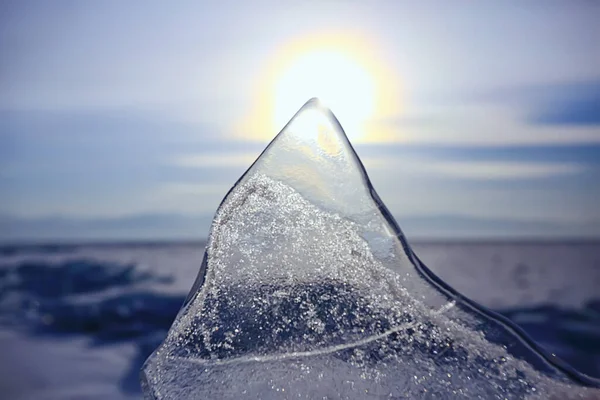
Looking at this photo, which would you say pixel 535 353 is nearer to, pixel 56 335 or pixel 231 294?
pixel 231 294

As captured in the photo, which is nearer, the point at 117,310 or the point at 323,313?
the point at 323,313

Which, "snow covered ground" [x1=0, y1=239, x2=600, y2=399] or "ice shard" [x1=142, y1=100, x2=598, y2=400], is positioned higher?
"ice shard" [x1=142, y1=100, x2=598, y2=400]

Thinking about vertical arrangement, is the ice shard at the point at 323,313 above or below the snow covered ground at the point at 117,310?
above

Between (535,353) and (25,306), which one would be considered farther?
(25,306)

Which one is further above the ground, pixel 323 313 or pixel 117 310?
pixel 323 313

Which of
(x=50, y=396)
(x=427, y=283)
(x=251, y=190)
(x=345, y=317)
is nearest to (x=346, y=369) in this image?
(x=345, y=317)

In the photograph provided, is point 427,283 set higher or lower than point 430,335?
higher

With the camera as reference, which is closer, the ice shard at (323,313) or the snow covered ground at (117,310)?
the ice shard at (323,313)

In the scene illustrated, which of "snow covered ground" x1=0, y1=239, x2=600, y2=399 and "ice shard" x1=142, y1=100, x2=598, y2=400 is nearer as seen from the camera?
"ice shard" x1=142, y1=100, x2=598, y2=400
